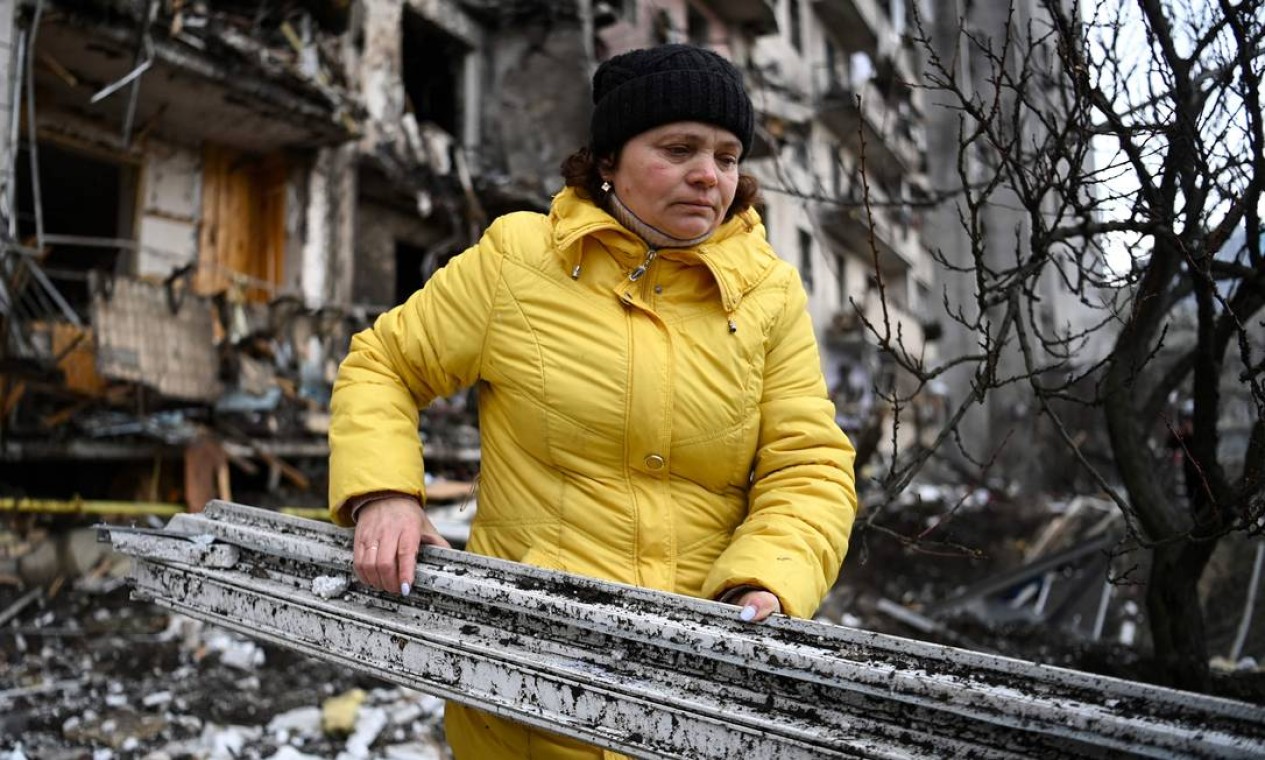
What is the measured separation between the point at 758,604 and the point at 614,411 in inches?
17.5

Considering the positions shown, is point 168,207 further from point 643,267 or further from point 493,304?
point 643,267

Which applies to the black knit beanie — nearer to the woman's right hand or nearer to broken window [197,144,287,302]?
the woman's right hand

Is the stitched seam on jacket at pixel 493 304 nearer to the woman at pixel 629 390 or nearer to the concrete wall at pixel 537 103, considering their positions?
the woman at pixel 629 390

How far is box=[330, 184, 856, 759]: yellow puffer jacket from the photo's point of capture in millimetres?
1599

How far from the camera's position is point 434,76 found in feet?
47.8

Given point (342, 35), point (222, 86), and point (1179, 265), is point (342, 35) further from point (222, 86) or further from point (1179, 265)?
point (1179, 265)

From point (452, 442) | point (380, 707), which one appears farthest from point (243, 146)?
point (380, 707)

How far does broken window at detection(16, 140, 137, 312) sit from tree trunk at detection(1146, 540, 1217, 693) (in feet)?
27.8

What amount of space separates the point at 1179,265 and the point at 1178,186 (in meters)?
0.37

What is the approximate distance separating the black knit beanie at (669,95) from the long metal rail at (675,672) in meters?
0.91

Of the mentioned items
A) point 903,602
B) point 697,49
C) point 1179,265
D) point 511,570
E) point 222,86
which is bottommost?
point 903,602

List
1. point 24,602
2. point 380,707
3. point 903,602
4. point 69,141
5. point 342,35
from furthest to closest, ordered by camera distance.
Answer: point 342,35 < point 69,141 < point 903,602 < point 24,602 < point 380,707

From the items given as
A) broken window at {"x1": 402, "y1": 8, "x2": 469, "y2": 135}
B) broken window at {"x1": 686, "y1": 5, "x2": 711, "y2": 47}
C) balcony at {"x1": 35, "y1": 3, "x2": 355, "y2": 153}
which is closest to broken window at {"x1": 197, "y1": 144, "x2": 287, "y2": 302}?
balcony at {"x1": 35, "y1": 3, "x2": 355, "y2": 153}

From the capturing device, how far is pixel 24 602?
5473 millimetres
